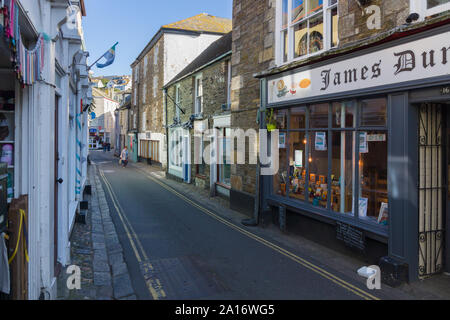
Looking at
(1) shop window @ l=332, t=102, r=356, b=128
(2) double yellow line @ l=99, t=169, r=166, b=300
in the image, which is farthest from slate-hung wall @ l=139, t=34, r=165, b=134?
(1) shop window @ l=332, t=102, r=356, b=128

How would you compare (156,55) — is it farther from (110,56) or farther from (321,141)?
(321,141)

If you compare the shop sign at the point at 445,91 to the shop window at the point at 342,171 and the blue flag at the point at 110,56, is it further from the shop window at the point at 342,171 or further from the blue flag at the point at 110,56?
the blue flag at the point at 110,56

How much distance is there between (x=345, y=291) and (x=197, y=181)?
39.8 ft

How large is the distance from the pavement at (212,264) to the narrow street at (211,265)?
0.01 meters

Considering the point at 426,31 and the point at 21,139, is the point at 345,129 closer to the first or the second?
the point at 426,31

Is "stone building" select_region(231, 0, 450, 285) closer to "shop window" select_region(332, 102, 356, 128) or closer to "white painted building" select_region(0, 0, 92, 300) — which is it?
"shop window" select_region(332, 102, 356, 128)

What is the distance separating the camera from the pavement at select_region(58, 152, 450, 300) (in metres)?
5.11

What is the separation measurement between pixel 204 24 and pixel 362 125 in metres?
23.5

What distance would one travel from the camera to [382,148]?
6141 millimetres

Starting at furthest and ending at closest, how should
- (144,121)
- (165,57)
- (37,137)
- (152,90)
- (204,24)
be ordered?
(144,121)
(152,90)
(204,24)
(165,57)
(37,137)

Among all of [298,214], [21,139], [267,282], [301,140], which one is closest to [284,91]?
[301,140]

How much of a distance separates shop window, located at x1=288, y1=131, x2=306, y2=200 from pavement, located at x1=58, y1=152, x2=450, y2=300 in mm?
1080

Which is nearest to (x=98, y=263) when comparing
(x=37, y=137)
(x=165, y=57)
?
(x=37, y=137)

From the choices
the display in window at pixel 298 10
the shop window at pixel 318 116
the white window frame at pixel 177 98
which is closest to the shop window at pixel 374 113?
the shop window at pixel 318 116
